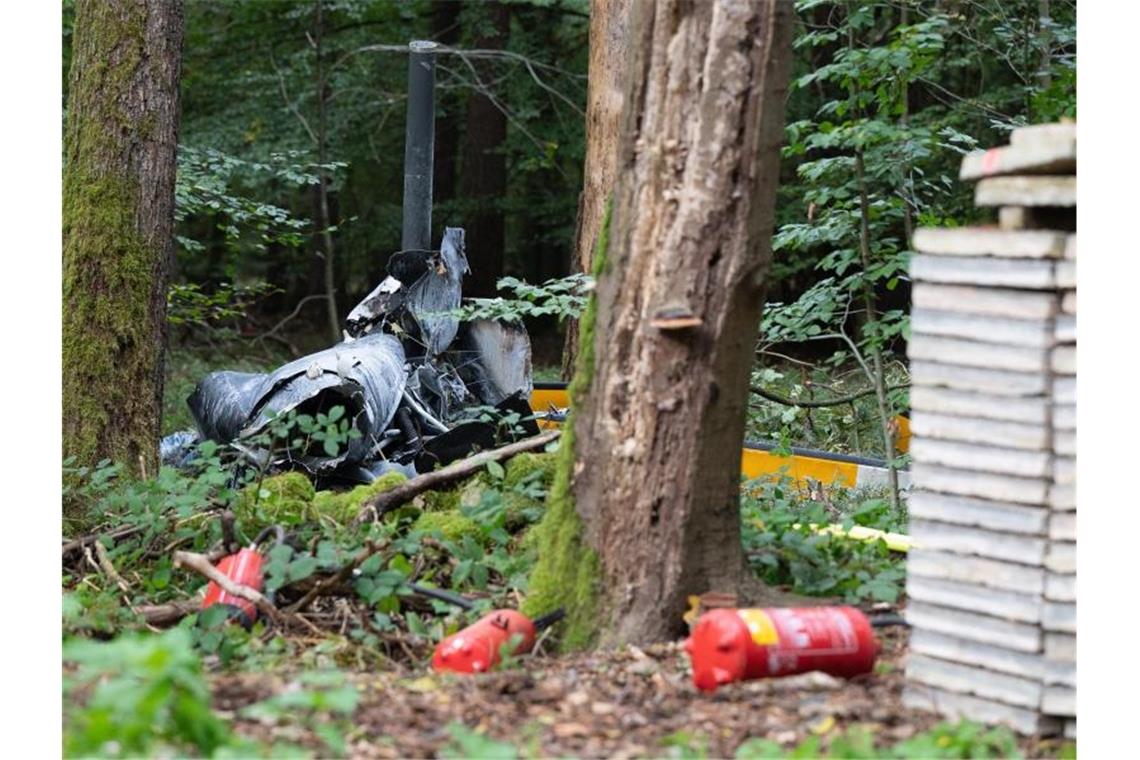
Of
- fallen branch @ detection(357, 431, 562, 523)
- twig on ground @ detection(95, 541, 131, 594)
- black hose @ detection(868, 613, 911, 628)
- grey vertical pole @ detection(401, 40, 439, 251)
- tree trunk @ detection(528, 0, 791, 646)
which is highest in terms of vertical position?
grey vertical pole @ detection(401, 40, 439, 251)

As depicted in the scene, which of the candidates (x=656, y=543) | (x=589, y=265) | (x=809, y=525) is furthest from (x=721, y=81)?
(x=589, y=265)

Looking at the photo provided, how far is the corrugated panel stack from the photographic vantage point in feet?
12.7

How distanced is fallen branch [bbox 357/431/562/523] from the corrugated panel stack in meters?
3.03

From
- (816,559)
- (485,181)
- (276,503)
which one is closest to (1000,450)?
(816,559)

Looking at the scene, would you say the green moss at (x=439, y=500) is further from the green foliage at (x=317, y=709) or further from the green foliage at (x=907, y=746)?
the green foliage at (x=907, y=746)

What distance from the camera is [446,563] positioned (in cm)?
596

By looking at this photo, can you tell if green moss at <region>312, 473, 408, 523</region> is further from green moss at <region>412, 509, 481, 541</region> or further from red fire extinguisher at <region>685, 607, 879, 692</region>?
red fire extinguisher at <region>685, 607, 879, 692</region>

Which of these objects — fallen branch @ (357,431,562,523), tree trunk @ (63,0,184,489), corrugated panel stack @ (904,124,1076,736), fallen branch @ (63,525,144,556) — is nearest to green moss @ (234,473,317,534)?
fallen branch @ (357,431,562,523)

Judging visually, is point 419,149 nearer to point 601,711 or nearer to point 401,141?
point 601,711

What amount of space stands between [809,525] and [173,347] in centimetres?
1741

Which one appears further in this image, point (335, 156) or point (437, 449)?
point (335, 156)

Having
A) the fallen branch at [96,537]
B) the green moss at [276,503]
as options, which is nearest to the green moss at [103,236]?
the green moss at [276,503]

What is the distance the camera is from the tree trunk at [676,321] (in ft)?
15.2

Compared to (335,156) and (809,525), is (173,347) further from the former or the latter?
(809,525)
